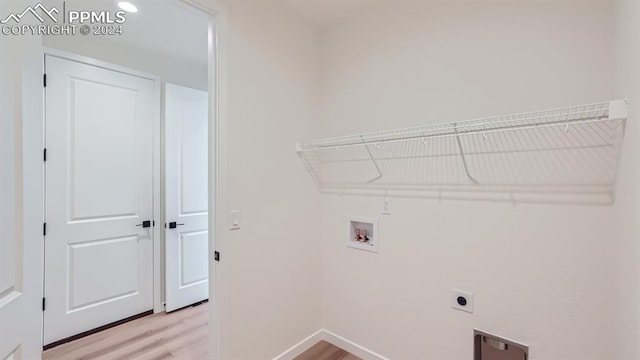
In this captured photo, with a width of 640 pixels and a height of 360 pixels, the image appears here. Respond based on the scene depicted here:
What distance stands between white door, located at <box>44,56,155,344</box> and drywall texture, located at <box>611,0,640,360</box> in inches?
132

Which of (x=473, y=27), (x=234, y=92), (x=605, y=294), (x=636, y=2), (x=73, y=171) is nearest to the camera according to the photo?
(x=636, y=2)

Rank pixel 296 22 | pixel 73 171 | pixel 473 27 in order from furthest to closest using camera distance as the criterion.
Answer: pixel 73 171
pixel 296 22
pixel 473 27

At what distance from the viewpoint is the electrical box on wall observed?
2.07m

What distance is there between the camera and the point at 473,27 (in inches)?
65.1

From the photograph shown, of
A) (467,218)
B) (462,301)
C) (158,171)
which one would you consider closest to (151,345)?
(158,171)

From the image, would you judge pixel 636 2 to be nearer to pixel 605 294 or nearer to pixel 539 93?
pixel 539 93

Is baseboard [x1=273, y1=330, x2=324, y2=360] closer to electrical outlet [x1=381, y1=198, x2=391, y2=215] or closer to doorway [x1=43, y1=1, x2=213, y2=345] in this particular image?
electrical outlet [x1=381, y1=198, x2=391, y2=215]

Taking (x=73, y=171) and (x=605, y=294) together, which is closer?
(x=605, y=294)

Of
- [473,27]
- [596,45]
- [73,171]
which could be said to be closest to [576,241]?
[596,45]

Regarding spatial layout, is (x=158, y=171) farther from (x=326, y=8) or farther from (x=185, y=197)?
(x=326, y=8)

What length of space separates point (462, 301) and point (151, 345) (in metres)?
2.38

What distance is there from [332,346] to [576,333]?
1576mm

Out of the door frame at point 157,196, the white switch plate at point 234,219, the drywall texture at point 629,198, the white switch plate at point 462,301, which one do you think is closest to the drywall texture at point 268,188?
the white switch plate at point 234,219

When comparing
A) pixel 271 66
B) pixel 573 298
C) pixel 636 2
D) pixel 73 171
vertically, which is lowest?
pixel 573 298
